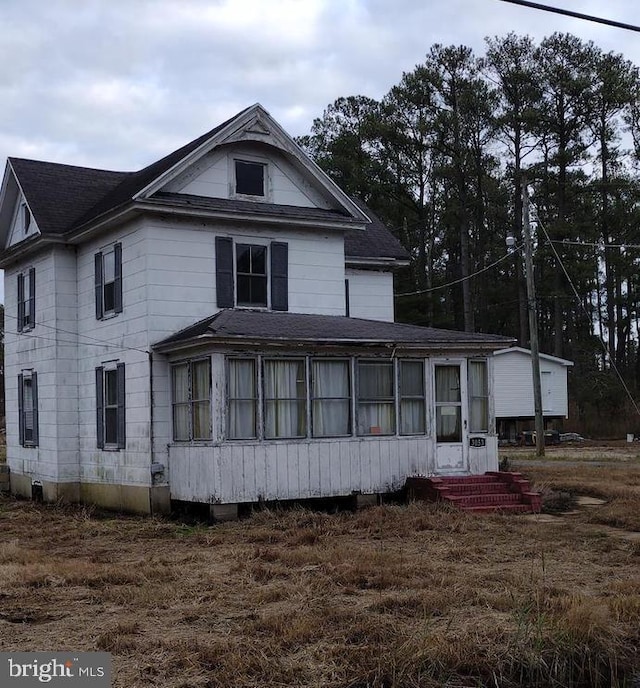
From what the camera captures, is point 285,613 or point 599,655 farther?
point 285,613

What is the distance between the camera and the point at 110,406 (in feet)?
63.9

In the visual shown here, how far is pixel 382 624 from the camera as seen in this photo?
8.25 meters

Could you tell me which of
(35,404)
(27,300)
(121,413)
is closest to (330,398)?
(121,413)

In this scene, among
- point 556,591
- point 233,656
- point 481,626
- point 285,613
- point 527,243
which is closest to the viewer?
point 233,656

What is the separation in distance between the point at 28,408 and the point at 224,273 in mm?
6899

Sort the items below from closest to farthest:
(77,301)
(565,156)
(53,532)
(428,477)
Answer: (53,532), (428,477), (77,301), (565,156)

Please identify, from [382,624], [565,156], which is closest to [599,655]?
[382,624]

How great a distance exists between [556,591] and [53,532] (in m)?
9.51

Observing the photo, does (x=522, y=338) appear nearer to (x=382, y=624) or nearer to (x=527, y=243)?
(x=527, y=243)

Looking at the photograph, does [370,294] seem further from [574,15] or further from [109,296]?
[574,15]

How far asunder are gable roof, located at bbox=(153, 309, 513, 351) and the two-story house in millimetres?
48

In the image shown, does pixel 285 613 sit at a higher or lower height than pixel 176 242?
lower

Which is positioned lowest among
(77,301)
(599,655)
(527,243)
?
(599,655)

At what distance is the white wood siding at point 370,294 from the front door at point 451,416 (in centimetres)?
480
